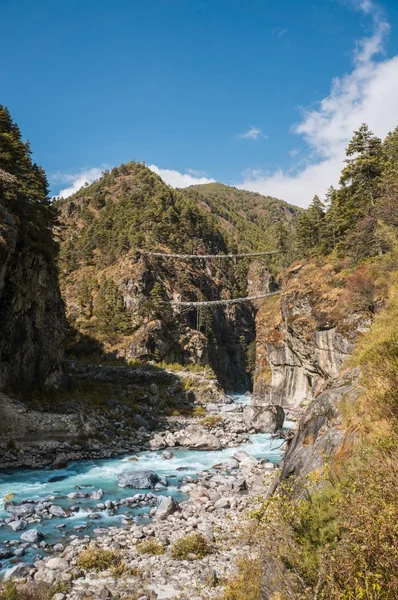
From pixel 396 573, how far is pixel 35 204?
33.5 m

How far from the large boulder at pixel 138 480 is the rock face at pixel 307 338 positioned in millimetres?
14900

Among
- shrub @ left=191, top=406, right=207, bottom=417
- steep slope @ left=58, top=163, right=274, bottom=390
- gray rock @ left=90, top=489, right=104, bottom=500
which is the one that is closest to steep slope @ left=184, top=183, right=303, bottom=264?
steep slope @ left=58, top=163, right=274, bottom=390

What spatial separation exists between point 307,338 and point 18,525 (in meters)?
29.0

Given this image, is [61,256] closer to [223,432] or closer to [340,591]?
[223,432]

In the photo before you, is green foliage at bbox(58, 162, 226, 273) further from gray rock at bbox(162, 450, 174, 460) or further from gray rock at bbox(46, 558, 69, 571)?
gray rock at bbox(46, 558, 69, 571)

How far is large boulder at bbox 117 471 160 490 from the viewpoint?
15641 mm

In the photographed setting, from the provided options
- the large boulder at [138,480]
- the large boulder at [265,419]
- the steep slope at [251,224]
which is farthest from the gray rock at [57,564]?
the steep slope at [251,224]

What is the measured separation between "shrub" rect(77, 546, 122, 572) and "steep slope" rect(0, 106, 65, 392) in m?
17.0

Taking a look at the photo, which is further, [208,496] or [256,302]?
[256,302]

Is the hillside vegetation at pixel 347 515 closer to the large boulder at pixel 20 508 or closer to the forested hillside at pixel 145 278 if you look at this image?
the large boulder at pixel 20 508

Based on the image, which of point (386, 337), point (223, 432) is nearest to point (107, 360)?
point (223, 432)

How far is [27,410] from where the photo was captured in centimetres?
2181

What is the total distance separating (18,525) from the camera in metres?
11.2

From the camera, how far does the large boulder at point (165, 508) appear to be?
1213 cm
